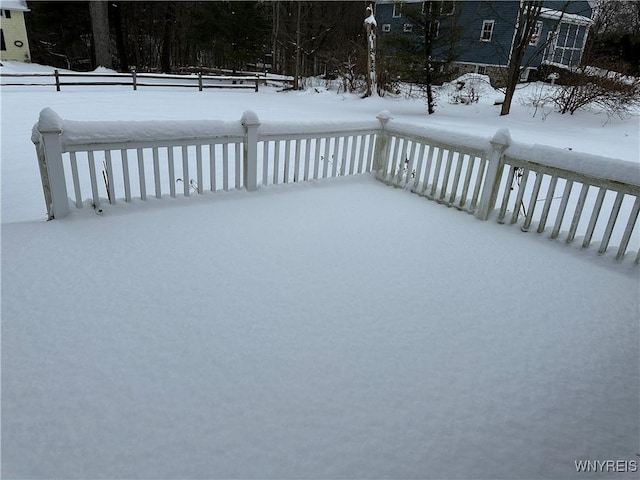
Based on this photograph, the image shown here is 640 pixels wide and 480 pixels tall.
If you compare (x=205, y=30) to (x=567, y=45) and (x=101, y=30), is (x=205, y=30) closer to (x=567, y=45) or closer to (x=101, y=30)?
(x=101, y=30)

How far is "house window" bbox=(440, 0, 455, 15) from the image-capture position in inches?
532

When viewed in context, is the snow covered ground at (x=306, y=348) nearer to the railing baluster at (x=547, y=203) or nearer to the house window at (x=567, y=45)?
the railing baluster at (x=547, y=203)

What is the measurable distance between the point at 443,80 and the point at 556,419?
1395 centimetres

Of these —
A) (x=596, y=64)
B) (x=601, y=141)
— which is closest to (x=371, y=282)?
(x=601, y=141)

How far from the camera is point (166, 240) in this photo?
12.2 feet

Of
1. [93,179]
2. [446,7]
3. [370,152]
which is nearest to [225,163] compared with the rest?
[93,179]

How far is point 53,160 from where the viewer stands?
3674 millimetres

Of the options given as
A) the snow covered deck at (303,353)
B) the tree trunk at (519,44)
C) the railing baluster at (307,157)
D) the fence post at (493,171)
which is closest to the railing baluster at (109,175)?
the snow covered deck at (303,353)

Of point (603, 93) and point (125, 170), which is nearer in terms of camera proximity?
point (125, 170)

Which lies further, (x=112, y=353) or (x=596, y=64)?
(x=596, y=64)

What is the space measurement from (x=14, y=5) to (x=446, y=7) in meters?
23.7

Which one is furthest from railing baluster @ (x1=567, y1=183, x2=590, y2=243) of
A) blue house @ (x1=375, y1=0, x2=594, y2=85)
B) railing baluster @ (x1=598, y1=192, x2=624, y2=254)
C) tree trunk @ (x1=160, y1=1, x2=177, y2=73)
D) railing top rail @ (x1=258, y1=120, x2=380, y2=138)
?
tree trunk @ (x1=160, y1=1, x2=177, y2=73)

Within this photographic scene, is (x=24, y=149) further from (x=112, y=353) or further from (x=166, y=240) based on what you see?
(x=112, y=353)

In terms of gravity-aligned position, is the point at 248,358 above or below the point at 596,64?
below
